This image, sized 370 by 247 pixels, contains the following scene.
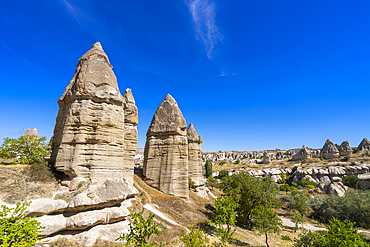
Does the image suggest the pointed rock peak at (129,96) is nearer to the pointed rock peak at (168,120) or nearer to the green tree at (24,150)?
the pointed rock peak at (168,120)

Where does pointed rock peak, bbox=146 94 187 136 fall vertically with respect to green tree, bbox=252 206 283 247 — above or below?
above

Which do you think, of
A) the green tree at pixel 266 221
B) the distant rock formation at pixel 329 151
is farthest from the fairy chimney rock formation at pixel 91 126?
the distant rock formation at pixel 329 151

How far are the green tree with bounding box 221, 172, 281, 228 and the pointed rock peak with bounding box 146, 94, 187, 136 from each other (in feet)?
36.2

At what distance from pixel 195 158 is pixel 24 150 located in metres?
26.2

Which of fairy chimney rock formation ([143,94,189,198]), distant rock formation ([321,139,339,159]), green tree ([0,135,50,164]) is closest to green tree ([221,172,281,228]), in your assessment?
fairy chimney rock formation ([143,94,189,198])

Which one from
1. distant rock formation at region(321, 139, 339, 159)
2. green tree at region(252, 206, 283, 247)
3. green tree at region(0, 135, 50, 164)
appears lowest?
green tree at region(252, 206, 283, 247)

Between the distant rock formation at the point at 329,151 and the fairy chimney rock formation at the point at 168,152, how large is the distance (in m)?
79.3

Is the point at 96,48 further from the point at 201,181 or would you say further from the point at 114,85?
the point at 201,181

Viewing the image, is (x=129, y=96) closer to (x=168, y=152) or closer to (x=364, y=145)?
(x=168, y=152)

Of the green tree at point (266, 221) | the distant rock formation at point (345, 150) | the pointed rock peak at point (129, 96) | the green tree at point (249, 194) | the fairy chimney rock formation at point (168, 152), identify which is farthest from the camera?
the distant rock formation at point (345, 150)

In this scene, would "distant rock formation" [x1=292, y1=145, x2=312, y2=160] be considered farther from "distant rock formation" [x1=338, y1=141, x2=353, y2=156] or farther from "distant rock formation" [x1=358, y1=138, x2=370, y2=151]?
"distant rock formation" [x1=358, y1=138, x2=370, y2=151]

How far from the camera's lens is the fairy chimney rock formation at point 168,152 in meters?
25.0

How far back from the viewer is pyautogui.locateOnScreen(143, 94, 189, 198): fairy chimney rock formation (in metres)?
25.0

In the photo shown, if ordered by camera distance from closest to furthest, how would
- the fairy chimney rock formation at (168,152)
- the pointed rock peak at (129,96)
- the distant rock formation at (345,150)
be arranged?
the fairy chimney rock formation at (168,152), the pointed rock peak at (129,96), the distant rock formation at (345,150)
